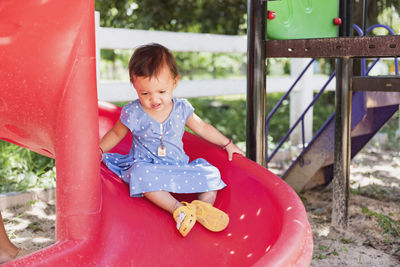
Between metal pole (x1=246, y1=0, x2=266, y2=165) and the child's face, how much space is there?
0.70 m

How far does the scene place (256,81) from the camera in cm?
261

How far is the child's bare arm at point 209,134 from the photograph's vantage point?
2215 mm

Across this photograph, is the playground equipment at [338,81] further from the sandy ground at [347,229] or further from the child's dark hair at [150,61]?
the child's dark hair at [150,61]

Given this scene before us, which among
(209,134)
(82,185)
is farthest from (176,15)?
(82,185)

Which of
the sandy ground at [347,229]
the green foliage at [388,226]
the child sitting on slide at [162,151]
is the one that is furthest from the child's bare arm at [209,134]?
the green foliage at [388,226]

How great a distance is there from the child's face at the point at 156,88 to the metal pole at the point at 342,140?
1.10 m

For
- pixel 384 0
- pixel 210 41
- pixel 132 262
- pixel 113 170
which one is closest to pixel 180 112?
pixel 113 170

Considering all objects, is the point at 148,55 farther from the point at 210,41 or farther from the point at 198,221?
the point at 210,41

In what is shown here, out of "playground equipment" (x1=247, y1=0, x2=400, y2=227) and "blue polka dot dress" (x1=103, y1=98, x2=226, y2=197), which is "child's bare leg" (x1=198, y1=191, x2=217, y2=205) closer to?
"blue polka dot dress" (x1=103, y1=98, x2=226, y2=197)

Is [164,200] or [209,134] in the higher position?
[209,134]

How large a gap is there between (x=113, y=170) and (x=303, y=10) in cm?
155

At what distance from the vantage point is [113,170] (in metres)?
2.14

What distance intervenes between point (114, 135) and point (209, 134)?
436mm

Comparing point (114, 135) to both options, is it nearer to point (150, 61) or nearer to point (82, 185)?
point (150, 61)
